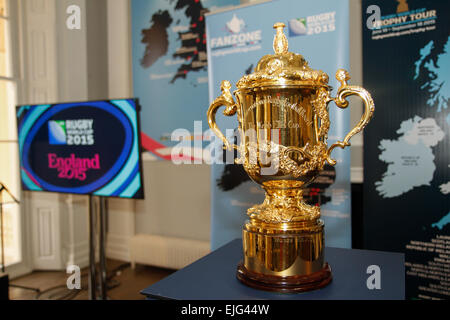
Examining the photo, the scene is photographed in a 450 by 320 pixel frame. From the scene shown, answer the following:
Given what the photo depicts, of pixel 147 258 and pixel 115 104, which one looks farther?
pixel 147 258

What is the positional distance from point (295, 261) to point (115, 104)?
1.49 m

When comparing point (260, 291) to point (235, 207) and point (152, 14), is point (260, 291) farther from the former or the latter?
point (152, 14)

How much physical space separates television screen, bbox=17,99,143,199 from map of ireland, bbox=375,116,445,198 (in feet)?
4.25

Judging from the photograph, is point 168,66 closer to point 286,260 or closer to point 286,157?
point 286,157

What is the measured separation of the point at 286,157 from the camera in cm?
89

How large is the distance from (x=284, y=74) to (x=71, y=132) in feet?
5.37

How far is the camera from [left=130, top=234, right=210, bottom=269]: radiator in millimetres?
2842

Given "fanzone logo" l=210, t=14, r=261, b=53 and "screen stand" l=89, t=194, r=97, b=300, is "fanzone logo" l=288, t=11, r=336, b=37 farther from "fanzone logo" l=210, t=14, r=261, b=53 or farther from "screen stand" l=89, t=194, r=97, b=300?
"screen stand" l=89, t=194, r=97, b=300

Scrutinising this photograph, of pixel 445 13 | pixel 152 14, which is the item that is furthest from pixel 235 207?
pixel 152 14

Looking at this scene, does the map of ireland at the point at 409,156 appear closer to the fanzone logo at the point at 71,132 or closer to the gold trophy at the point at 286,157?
the gold trophy at the point at 286,157

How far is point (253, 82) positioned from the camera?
0.91 meters

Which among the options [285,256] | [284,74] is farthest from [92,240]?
[284,74]

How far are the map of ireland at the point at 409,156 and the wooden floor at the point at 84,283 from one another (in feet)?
5.76

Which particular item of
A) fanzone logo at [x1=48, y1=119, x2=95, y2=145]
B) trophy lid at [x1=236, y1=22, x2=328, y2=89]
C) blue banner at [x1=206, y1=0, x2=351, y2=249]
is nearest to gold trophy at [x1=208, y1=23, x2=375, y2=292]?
trophy lid at [x1=236, y1=22, x2=328, y2=89]
